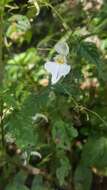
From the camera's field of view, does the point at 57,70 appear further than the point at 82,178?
No

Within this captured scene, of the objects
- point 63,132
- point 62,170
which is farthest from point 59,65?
point 62,170

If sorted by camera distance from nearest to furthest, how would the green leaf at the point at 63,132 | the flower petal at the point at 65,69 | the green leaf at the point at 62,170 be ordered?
1. the flower petal at the point at 65,69
2. the green leaf at the point at 63,132
3. the green leaf at the point at 62,170

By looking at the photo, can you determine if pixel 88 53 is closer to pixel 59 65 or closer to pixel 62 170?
pixel 59 65

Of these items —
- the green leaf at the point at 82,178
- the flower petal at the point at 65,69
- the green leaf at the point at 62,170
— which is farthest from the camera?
the green leaf at the point at 82,178

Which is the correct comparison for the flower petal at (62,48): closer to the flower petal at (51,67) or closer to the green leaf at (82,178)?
the flower petal at (51,67)

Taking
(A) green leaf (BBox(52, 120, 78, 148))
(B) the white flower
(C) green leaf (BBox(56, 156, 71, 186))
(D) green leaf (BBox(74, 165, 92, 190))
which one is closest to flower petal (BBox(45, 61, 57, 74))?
(B) the white flower

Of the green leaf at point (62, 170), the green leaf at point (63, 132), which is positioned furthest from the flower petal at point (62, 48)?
the green leaf at point (62, 170)

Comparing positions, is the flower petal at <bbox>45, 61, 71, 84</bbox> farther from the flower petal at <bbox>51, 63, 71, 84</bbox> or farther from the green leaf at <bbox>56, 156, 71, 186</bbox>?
the green leaf at <bbox>56, 156, 71, 186</bbox>
